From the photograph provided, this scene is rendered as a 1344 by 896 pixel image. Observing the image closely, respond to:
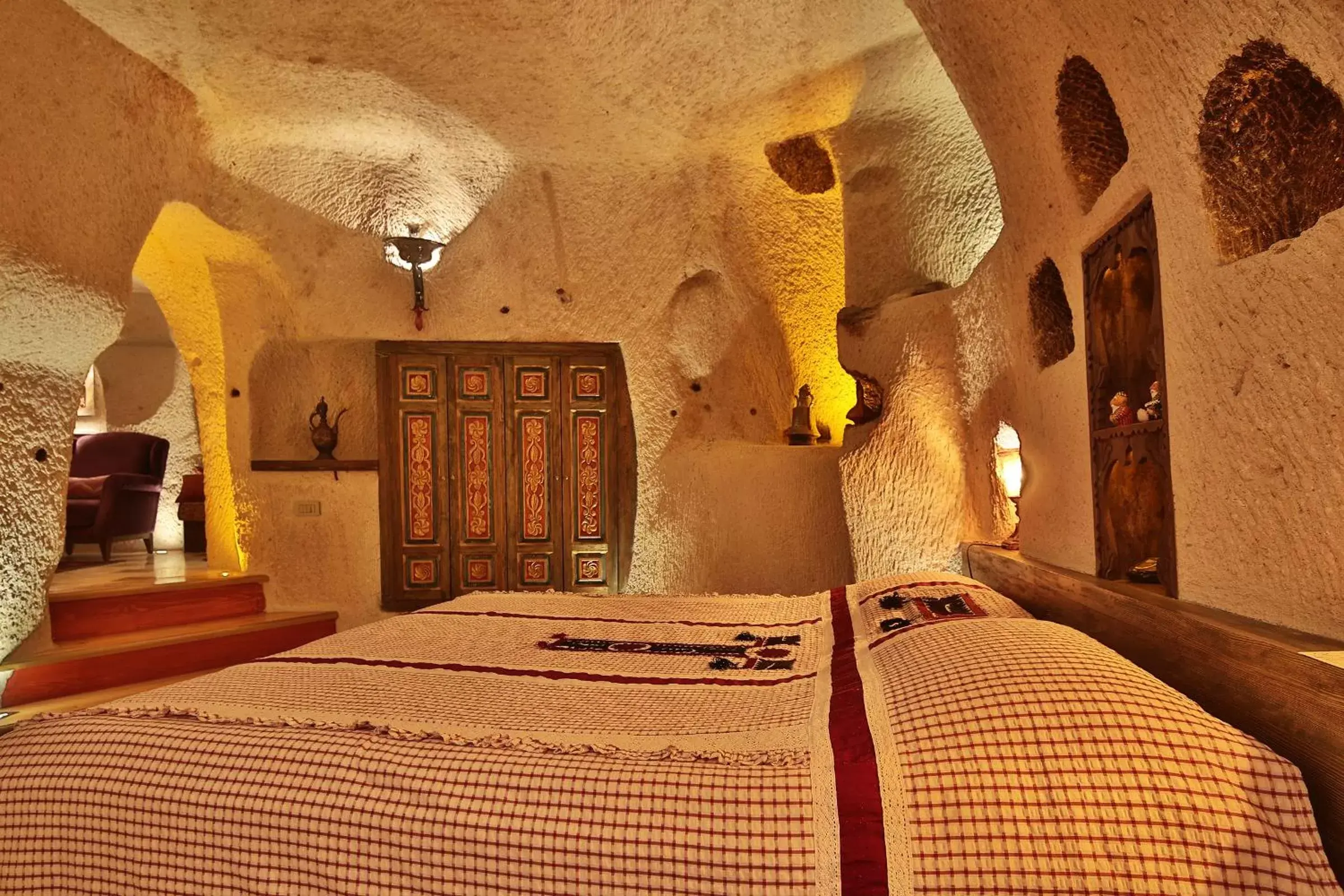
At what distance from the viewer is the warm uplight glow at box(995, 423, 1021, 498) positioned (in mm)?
3027

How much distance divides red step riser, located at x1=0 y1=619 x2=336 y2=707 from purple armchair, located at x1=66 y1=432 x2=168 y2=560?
181 cm

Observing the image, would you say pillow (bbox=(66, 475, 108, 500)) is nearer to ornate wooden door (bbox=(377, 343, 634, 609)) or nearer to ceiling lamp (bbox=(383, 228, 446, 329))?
ornate wooden door (bbox=(377, 343, 634, 609))

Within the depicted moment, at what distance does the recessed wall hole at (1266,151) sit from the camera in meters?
1.29

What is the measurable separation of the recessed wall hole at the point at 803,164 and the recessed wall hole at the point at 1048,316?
2.32 metres

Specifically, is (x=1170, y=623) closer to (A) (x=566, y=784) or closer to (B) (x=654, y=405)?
(A) (x=566, y=784)

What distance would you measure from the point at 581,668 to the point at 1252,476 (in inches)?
52.5

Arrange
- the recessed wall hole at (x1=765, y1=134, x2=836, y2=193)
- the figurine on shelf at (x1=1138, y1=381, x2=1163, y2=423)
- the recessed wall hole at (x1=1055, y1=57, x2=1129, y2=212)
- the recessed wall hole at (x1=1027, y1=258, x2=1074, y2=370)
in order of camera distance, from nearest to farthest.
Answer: the figurine on shelf at (x1=1138, y1=381, x2=1163, y2=423), the recessed wall hole at (x1=1055, y1=57, x2=1129, y2=212), the recessed wall hole at (x1=1027, y1=258, x2=1074, y2=370), the recessed wall hole at (x1=765, y1=134, x2=836, y2=193)

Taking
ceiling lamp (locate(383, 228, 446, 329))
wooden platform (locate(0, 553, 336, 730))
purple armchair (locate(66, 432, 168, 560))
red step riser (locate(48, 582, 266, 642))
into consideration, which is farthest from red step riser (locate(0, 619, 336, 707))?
ceiling lamp (locate(383, 228, 446, 329))

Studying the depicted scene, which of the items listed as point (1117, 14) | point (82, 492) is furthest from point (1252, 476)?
point (82, 492)

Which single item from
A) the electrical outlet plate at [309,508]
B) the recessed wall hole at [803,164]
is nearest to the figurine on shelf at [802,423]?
the recessed wall hole at [803,164]

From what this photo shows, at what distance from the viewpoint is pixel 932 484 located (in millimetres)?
3385

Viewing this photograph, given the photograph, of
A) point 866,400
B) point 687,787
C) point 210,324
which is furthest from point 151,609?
point 687,787

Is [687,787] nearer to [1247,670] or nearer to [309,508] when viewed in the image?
[1247,670]

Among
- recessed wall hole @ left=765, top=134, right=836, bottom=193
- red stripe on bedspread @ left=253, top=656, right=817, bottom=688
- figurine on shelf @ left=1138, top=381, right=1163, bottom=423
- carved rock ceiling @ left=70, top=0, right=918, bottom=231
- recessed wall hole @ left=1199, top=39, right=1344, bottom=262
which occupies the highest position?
carved rock ceiling @ left=70, top=0, right=918, bottom=231
